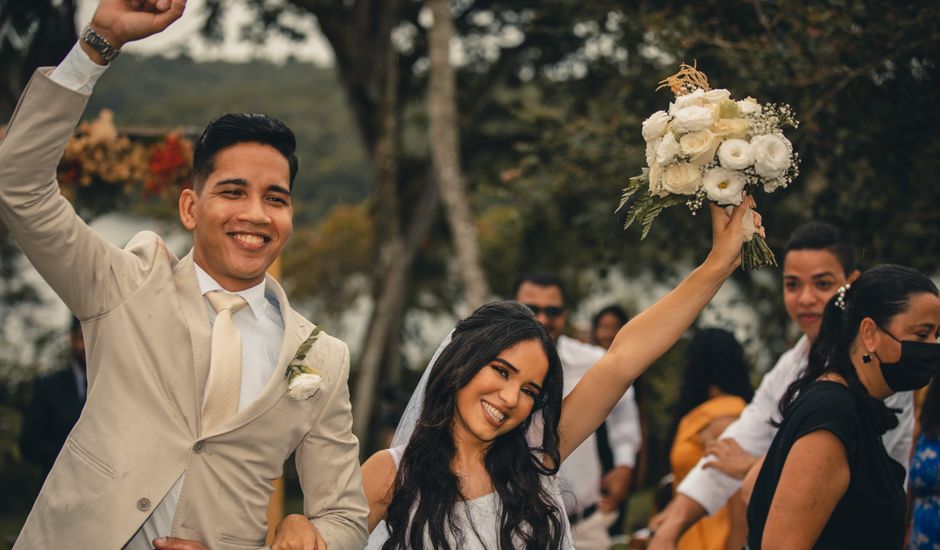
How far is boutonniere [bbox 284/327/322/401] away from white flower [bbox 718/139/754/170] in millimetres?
1356

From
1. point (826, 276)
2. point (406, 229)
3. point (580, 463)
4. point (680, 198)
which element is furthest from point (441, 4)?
point (680, 198)

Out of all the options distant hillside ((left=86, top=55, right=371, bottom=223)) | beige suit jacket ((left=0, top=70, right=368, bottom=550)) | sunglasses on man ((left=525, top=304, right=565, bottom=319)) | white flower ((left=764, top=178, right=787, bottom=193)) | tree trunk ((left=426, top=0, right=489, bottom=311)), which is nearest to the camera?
beige suit jacket ((left=0, top=70, right=368, bottom=550))

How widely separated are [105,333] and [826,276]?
341 cm

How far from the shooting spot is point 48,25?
35.0 ft

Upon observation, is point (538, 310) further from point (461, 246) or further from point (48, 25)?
point (48, 25)

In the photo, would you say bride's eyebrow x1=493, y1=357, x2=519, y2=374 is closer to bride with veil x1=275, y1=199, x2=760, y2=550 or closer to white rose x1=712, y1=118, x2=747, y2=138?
bride with veil x1=275, y1=199, x2=760, y2=550

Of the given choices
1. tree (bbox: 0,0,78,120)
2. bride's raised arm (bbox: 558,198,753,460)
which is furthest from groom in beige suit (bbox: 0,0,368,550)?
tree (bbox: 0,0,78,120)

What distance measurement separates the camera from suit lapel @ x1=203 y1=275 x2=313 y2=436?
8.91ft

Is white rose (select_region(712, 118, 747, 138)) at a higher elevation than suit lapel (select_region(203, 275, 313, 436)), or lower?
higher

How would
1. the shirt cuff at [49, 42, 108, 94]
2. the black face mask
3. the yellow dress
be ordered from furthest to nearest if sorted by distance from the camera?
the yellow dress → the black face mask → the shirt cuff at [49, 42, 108, 94]

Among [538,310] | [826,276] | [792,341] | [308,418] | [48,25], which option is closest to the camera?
[308,418]

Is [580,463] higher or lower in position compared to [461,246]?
lower

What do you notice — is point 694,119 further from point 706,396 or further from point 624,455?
point 624,455

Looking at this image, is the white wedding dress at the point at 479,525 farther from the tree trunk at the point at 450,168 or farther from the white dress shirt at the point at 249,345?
the tree trunk at the point at 450,168
